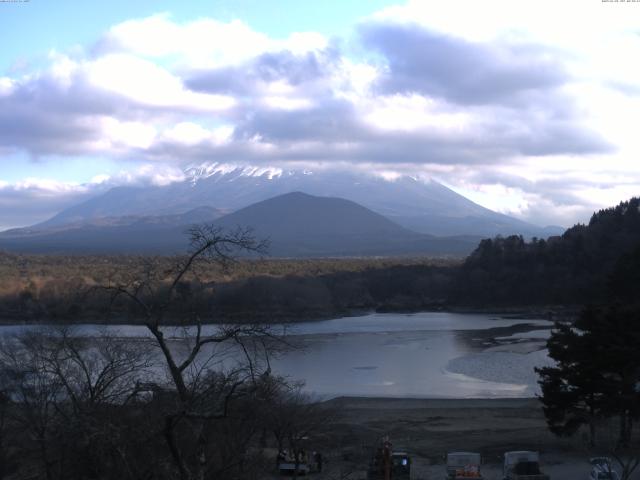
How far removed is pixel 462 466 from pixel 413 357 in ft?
A: 54.0

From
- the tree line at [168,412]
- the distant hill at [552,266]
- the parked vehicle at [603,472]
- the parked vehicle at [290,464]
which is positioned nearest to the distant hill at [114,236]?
the distant hill at [552,266]

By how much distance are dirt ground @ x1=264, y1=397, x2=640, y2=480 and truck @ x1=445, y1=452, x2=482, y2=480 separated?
0.49 metres

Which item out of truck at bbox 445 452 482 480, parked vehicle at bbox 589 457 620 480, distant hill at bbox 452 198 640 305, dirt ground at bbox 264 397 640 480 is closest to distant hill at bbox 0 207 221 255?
distant hill at bbox 452 198 640 305

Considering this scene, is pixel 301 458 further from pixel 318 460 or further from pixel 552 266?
pixel 552 266

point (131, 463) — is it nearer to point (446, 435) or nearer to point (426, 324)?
point (446, 435)

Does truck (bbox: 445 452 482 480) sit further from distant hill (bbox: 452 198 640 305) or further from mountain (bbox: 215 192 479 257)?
mountain (bbox: 215 192 479 257)

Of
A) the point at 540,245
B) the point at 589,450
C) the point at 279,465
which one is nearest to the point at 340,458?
the point at 279,465

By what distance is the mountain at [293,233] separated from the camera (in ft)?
427

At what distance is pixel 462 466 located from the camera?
41.4 feet

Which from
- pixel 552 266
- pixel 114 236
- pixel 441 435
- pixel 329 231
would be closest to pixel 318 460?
pixel 441 435

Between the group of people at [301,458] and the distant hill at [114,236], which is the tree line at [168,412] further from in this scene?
the distant hill at [114,236]

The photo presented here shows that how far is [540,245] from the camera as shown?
58.5m

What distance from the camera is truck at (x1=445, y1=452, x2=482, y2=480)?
12414mm

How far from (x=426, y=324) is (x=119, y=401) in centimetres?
3602
